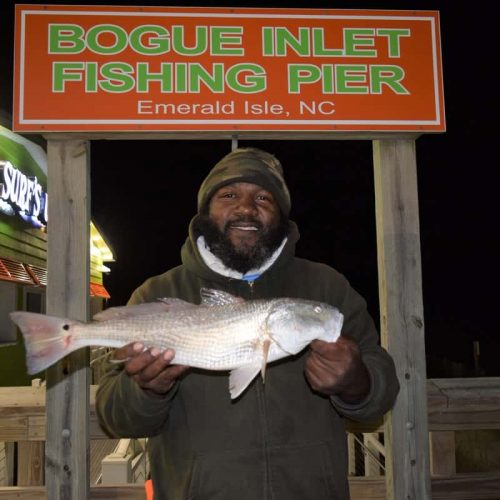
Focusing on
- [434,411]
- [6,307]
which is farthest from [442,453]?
[6,307]

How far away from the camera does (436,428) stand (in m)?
3.63

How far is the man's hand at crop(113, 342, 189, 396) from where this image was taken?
2523 millimetres

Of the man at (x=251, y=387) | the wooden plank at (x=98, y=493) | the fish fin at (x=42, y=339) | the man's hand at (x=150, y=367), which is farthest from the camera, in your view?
the wooden plank at (x=98, y=493)

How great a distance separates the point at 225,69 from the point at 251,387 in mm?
2073

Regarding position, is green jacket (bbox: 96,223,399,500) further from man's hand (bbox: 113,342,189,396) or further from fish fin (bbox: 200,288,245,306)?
fish fin (bbox: 200,288,245,306)

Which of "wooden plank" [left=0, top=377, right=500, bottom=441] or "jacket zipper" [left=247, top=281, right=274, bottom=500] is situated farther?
"wooden plank" [left=0, top=377, right=500, bottom=441]

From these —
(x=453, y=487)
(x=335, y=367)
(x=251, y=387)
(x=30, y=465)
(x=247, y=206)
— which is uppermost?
(x=247, y=206)

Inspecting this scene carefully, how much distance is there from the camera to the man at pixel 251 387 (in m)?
2.66

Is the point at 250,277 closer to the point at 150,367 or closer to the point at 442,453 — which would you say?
the point at 150,367

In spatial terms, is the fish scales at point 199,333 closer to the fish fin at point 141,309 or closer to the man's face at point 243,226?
the fish fin at point 141,309

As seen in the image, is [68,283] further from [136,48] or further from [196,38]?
[196,38]

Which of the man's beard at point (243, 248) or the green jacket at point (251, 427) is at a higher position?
the man's beard at point (243, 248)

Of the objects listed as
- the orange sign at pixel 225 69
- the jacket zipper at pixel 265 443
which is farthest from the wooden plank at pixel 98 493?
the orange sign at pixel 225 69

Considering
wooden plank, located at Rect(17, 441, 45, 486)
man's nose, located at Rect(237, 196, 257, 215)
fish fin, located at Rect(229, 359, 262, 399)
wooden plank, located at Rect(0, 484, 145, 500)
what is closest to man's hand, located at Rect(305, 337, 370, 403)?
fish fin, located at Rect(229, 359, 262, 399)
